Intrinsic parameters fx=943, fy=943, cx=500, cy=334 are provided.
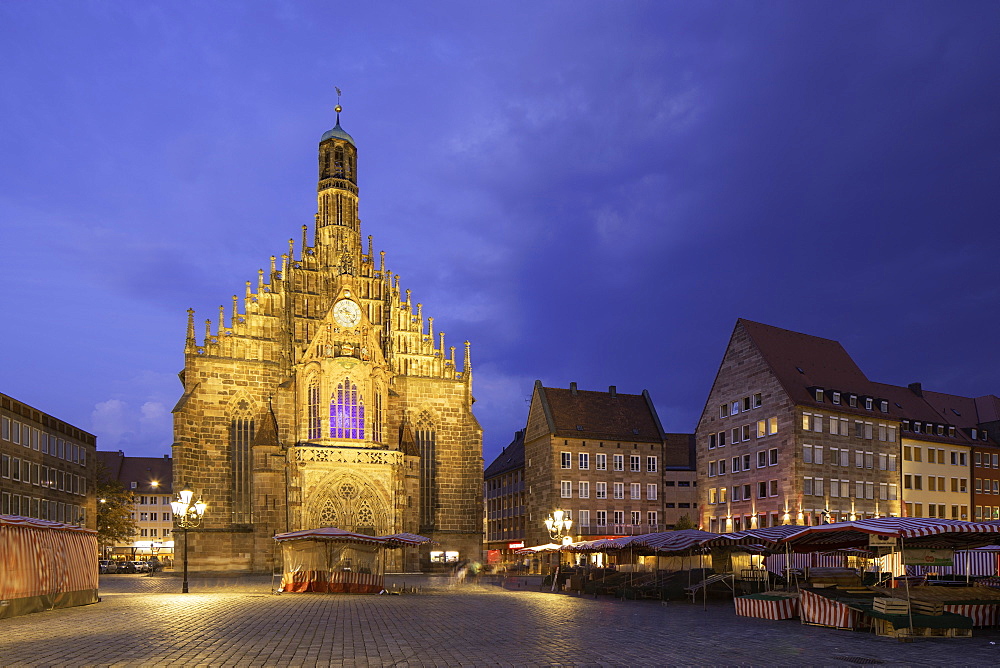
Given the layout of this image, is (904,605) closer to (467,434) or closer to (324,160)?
(467,434)

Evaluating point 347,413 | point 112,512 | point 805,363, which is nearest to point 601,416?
point 805,363

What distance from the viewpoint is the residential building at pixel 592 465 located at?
223ft

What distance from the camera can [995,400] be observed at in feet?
245

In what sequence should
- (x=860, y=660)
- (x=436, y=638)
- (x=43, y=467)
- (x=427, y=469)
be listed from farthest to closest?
(x=427, y=469) → (x=43, y=467) → (x=436, y=638) → (x=860, y=660)

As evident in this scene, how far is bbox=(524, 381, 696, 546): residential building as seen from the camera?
67938 mm

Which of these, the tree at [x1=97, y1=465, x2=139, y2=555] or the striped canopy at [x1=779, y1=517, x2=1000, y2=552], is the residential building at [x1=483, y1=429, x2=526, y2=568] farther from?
the striped canopy at [x1=779, y1=517, x2=1000, y2=552]

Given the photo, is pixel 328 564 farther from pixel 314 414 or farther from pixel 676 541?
pixel 314 414

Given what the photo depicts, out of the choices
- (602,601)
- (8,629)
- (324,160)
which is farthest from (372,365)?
(8,629)

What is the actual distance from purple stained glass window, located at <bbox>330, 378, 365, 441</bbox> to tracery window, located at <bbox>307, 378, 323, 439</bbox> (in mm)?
765

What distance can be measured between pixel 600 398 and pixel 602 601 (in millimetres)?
42366

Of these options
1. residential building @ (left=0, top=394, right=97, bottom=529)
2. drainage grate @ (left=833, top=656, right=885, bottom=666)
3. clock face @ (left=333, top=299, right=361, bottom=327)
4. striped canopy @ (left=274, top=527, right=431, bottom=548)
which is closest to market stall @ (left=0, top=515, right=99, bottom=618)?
striped canopy @ (left=274, top=527, right=431, bottom=548)

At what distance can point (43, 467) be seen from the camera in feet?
197

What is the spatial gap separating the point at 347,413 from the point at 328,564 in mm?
22467

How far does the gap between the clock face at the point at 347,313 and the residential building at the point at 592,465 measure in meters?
17.6
